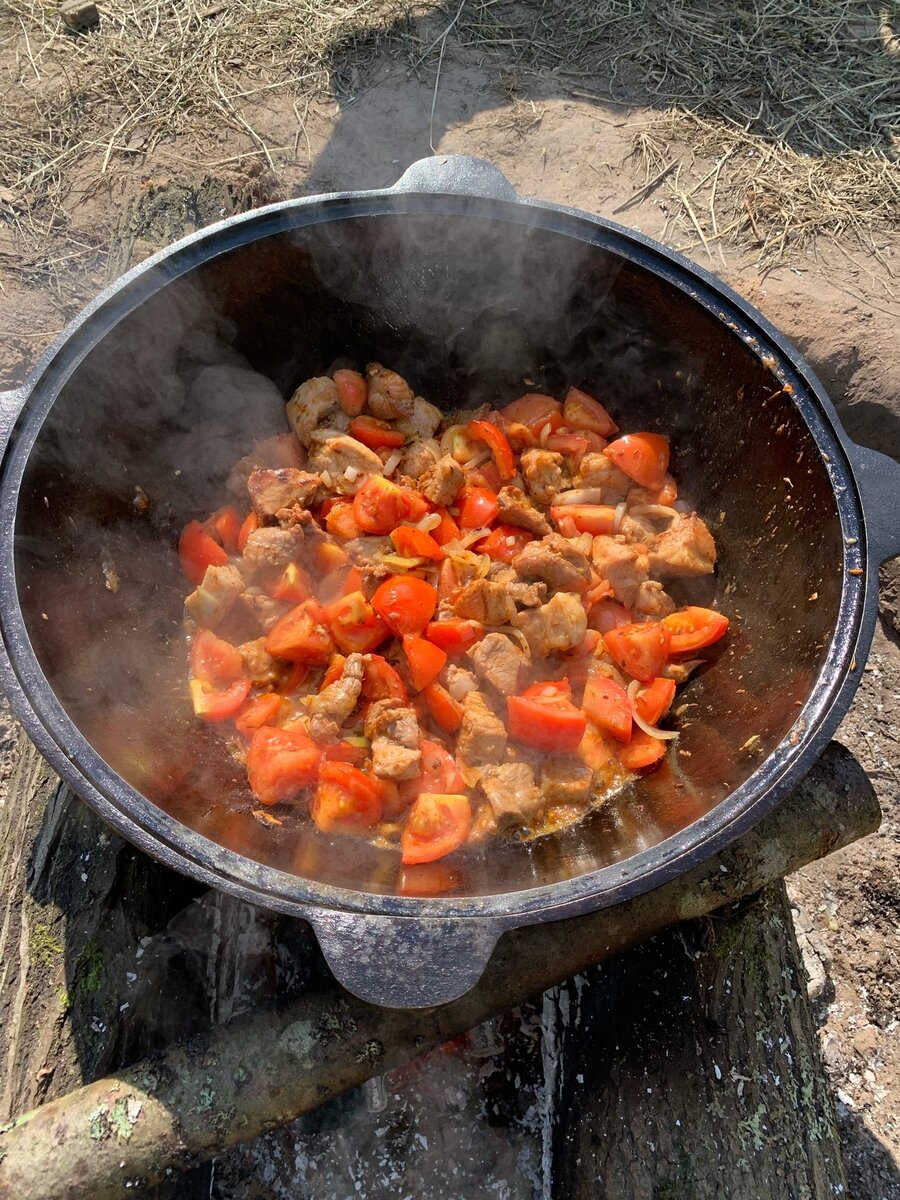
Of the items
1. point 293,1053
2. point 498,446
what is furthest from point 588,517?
point 293,1053

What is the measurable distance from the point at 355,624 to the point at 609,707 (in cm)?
103

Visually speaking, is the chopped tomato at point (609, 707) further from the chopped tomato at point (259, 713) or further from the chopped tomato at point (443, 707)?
the chopped tomato at point (259, 713)

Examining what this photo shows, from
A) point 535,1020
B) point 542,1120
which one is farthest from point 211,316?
point 542,1120

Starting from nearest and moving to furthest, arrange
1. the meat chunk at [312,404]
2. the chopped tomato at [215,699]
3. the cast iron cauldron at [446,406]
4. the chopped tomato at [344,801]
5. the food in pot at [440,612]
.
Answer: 1. the cast iron cauldron at [446,406]
2. the chopped tomato at [344,801]
3. the food in pot at [440,612]
4. the chopped tomato at [215,699]
5. the meat chunk at [312,404]

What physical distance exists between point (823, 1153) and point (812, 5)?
26.8ft

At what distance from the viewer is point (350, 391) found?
3350 millimetres

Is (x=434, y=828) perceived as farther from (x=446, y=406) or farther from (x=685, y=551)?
(x=446, y=406)

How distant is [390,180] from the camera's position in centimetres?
561

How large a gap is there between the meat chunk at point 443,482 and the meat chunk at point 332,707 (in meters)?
0.93

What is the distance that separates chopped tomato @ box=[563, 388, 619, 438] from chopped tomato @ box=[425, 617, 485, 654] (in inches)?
42.2

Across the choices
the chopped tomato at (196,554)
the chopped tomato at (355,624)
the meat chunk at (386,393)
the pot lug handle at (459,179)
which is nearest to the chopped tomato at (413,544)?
the chopped tomato at (355,624)

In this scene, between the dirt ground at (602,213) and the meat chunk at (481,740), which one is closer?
the meat chunk at (481,740)

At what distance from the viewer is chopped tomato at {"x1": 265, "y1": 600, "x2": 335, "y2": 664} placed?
9.37ft

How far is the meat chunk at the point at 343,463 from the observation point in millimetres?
3266
